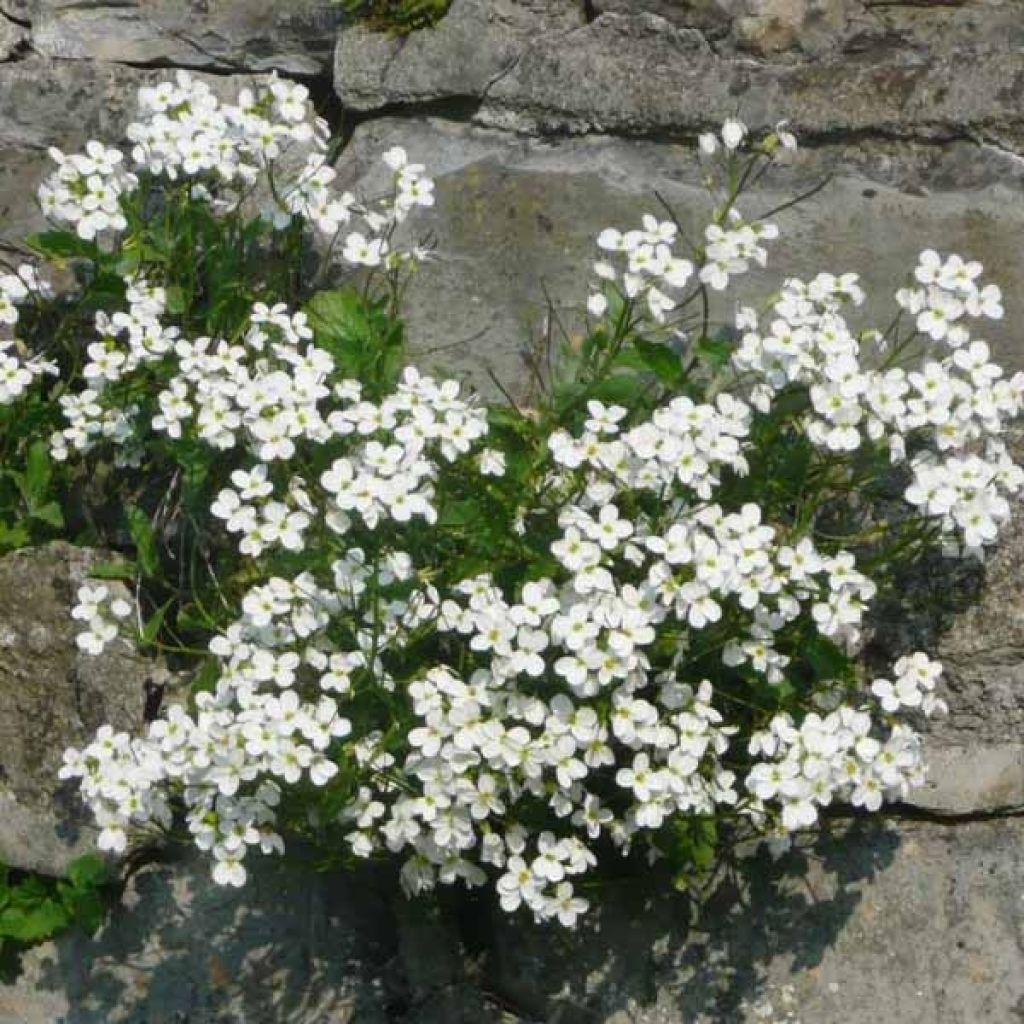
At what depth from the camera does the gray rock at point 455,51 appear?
19.7 feet

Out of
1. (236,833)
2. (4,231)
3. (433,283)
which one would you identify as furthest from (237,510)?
(4,231)

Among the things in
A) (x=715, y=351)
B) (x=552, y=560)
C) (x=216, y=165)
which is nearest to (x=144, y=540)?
(x=216, y=165)

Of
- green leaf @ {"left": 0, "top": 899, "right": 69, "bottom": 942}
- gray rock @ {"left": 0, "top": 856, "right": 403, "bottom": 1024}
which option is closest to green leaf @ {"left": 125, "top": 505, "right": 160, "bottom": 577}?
gray rock @ {"left": 0, "top": 856, "right": 403, "bottom": 1024}

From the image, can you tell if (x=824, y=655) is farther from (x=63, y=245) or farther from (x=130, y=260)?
(x=63, y=245)

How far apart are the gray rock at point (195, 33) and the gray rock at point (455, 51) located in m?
0.26

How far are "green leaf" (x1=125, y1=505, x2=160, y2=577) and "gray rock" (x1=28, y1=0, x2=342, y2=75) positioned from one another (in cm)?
157

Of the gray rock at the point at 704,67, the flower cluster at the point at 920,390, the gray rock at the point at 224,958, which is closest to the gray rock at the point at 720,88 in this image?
the gray rock at the point at 704,67

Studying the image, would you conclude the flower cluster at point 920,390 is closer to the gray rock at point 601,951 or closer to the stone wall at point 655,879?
the stone wall at point 655,879

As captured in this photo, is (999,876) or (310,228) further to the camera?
(310,228)

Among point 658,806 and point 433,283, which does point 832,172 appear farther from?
point 658,806

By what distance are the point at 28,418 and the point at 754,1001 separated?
8.85 feet

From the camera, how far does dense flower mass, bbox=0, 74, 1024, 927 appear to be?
483 cm

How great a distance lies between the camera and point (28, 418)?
590 cm

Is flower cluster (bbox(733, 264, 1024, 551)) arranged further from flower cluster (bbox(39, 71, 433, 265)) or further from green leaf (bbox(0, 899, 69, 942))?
green leaf (bbox(0, 899, 69, 942))
